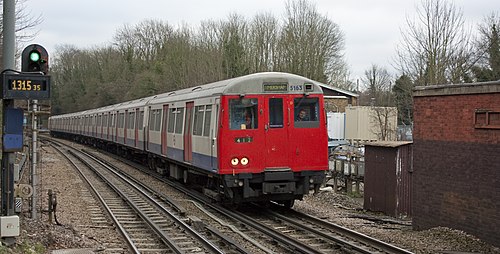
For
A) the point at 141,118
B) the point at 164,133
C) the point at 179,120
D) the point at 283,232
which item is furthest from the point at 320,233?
the point at 141,118

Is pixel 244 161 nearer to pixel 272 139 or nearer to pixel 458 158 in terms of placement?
pixel 272 139

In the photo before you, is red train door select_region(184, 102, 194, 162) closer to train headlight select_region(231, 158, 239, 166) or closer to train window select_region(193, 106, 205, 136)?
train window select_region(193, 106, 205, 136)

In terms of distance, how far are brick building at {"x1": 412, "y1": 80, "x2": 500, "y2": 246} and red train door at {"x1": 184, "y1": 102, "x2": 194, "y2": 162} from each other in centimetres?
599

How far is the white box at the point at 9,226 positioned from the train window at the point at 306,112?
6.12 meters

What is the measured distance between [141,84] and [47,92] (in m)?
48.7

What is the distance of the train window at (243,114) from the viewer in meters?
12.6

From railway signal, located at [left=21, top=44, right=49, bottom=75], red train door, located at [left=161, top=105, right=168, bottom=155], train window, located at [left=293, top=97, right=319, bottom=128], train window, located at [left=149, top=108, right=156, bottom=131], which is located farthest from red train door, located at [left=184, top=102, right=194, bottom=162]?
railway signal, located at [left=21, top=44, right=49, bottom=75]

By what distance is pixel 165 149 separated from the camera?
1888cm

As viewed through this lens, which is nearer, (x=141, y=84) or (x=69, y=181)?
(x=69, y=181)

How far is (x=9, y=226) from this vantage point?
8477 mm

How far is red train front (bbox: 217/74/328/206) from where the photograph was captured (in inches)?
492

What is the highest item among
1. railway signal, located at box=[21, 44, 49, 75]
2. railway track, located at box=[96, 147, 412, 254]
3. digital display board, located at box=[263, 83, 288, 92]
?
railway signal, located at box=[21, 44, 49, 75]

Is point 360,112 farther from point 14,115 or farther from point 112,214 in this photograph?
→ point 14,115

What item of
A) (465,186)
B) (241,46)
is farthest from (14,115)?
(241,46)
